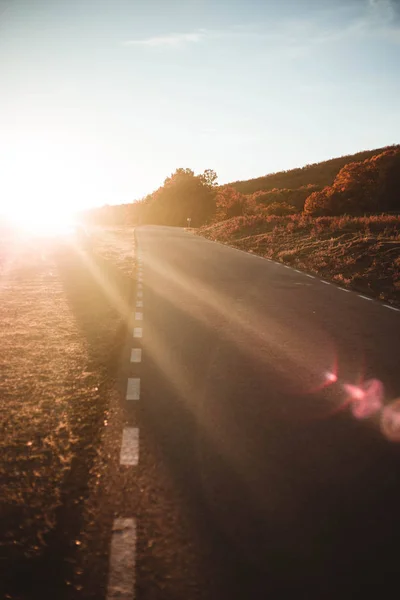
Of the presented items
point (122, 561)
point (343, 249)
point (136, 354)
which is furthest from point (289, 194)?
point (122, 561)

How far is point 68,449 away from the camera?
12.1 ft

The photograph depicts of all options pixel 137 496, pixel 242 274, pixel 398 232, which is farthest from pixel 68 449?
pixel 398 232

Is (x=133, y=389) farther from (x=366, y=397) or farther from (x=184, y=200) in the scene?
(x=184, y=200)

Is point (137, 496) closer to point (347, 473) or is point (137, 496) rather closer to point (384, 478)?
point (347, 473)

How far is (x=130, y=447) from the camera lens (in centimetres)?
376

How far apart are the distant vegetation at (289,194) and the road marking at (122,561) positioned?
45.6 meters

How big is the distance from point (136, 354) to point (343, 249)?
1447cm

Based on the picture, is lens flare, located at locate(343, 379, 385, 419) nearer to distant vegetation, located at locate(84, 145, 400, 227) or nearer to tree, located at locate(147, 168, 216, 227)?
distant vegetation, located at locate(84, 145, 400, 227)

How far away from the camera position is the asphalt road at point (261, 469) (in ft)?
8.16

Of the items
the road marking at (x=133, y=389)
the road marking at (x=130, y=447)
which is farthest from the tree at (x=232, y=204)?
the road marking at (x=130, y=447)

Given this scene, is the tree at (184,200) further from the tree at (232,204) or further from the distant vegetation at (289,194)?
the tree at (232,204)

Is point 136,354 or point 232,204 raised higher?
point 232,204

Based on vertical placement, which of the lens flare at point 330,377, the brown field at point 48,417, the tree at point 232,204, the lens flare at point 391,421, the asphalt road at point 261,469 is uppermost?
the tree at point 232,204

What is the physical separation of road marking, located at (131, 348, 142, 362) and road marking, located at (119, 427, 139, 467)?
→ 2.21 metres
